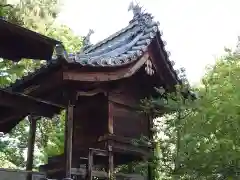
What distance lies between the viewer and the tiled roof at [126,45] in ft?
25.6

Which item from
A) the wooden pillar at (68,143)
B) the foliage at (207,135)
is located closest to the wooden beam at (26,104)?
the wooden pillar at (68,143)

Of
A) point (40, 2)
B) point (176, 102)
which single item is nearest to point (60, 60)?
point (176, 102)

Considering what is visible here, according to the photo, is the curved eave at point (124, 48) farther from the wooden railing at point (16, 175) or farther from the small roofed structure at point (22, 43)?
the wooden railing at point (16, 175)

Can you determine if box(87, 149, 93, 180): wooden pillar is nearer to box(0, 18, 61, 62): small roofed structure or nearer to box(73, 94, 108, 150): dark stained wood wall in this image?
box(73, 94, 108, 150): dark stained wood wall

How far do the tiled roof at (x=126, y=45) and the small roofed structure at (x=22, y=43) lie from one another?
0.63 meters

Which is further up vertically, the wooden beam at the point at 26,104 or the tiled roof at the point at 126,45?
the tiled roof at the point at 126,45

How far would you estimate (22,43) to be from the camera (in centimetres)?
648

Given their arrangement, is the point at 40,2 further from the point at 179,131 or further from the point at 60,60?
the point at 179,131

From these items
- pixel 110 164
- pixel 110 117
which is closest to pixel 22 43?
pixel 110 117

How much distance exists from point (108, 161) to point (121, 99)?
171 centimetres

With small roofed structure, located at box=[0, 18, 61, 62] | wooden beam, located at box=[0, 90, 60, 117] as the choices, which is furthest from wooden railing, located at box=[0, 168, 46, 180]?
small roofed structure, located at box=[0, 18, 61, 62]

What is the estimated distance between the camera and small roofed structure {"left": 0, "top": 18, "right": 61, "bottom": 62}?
5.65m

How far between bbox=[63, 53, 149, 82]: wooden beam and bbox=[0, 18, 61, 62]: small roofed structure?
573mm

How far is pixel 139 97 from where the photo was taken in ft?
31.3
